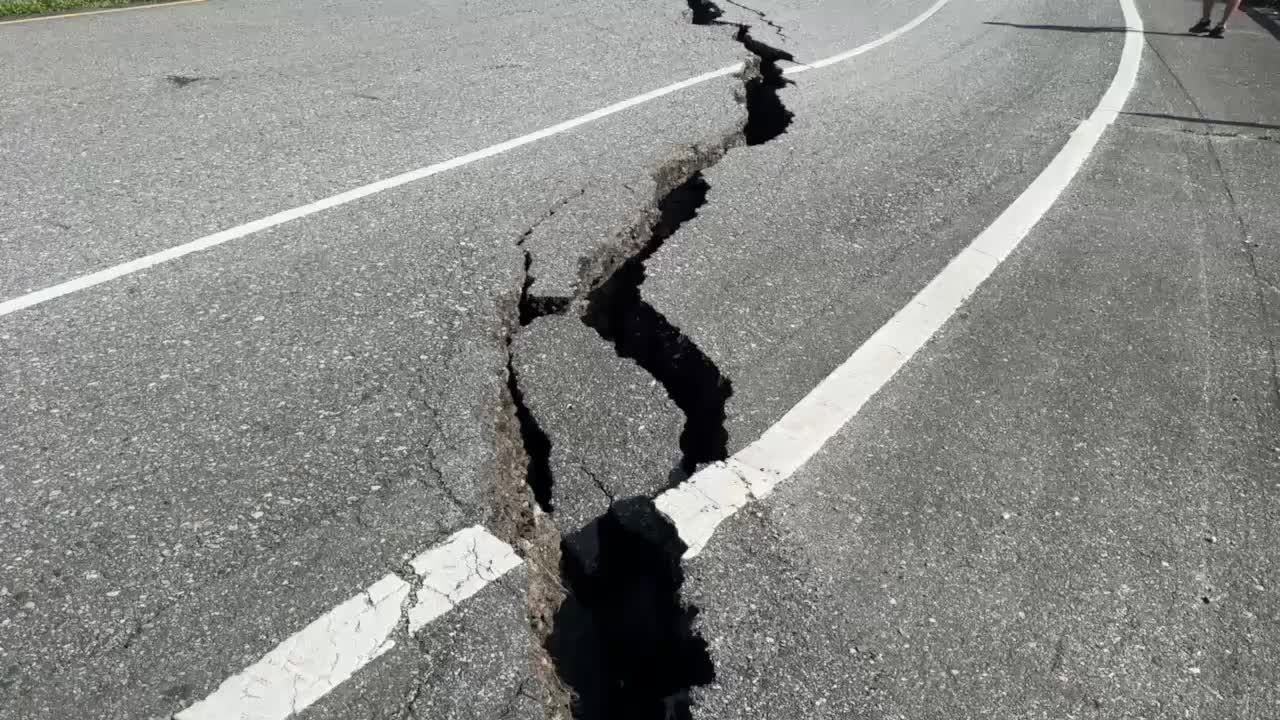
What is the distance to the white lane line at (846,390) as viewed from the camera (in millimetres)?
2973

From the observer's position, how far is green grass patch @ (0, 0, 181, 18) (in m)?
9.13

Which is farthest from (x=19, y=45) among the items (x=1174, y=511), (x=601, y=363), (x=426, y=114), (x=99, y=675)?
(x=1174, y=511)

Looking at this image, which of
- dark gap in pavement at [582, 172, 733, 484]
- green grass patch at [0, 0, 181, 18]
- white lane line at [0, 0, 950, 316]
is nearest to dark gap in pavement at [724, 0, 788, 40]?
white lane line at [0, 0, 950, 316]

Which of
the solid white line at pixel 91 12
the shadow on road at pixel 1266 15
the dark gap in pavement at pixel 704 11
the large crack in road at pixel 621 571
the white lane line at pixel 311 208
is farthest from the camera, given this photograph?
the shadow on road at pixel 1266 15

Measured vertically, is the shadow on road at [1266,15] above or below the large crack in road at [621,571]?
Answer: below

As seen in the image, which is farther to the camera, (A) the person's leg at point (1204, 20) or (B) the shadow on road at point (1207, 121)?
(A) the person's leg at point (1204, 20)

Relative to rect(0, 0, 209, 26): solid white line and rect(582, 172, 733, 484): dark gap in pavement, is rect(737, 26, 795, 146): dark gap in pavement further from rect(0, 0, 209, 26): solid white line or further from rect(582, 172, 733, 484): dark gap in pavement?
rect(0, 0, 209, 26): solid white line

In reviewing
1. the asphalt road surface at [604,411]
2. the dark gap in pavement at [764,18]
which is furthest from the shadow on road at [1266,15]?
the asphalt road surface at [604,411]

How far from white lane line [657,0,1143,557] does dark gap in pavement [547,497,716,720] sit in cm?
10

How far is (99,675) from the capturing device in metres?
2.30

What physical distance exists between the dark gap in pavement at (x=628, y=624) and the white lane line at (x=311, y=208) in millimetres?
2504

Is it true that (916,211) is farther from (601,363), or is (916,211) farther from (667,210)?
(601,363)

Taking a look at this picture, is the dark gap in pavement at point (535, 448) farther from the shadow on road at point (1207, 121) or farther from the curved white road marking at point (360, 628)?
the shadow on road at point (1207, 121)

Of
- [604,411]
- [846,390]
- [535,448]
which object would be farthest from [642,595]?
[846,390]
